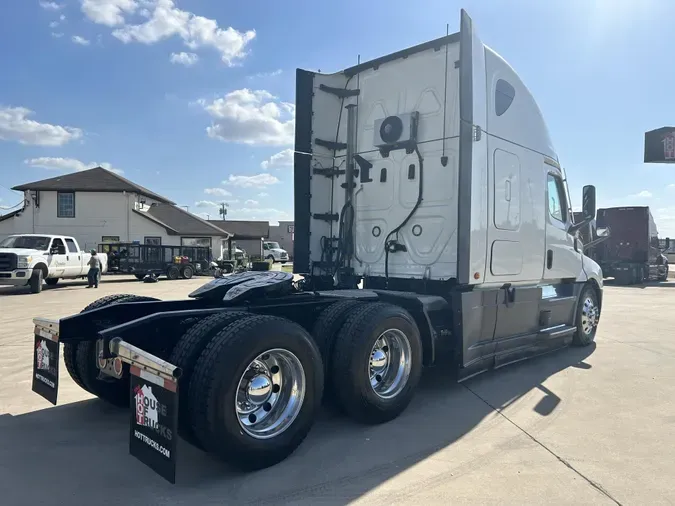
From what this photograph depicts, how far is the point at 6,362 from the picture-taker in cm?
627

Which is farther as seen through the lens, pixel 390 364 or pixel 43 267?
pixel 43 267

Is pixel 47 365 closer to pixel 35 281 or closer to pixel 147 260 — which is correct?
pixel 35 281

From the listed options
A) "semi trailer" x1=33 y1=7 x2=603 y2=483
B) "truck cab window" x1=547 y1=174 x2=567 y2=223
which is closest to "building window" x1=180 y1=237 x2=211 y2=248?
"semi trailer" x1=33 y1=7 x2=603 y2=483

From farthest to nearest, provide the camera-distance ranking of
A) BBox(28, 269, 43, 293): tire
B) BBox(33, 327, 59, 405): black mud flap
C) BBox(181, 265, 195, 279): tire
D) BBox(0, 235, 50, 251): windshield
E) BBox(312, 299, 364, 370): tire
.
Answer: BBox(181, 265, 195, 279): tire < BBox(0, 235, 50, 251): windshield < BBox(28, 269, 43, 293): tire < BBox(312, 299, 364, 370): tire < BBox(33, 327, 59, 405): black mud flap

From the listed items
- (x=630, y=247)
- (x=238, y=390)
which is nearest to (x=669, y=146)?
(x=630, y=247)

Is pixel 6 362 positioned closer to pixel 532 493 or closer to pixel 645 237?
pixel 532 493

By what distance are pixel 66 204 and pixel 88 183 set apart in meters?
2.00

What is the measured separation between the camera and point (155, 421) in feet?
9.64

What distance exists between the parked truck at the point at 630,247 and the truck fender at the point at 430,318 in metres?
21.7

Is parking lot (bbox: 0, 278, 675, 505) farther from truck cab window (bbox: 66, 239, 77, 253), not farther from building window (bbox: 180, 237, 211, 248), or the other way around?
building window (bbox: 180, 237, 211, 248)

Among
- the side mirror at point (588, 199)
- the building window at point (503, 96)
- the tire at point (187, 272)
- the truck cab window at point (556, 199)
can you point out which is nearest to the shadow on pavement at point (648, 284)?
the side mirror at point (588, 199)

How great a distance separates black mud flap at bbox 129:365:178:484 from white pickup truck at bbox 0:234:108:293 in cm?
1584

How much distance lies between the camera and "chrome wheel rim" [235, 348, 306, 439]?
3.45 meters

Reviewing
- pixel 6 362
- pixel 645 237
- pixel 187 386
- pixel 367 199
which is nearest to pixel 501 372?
pixel 367 199
